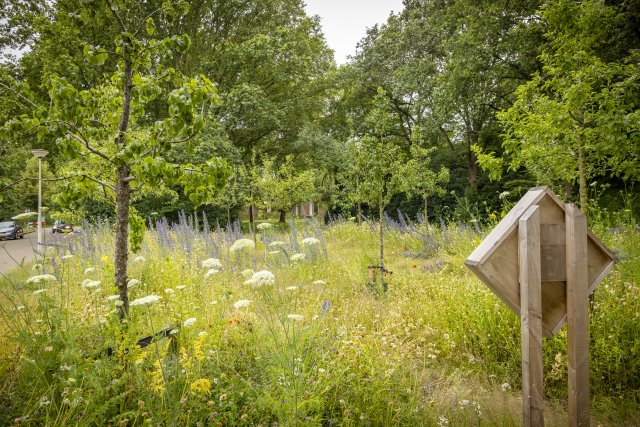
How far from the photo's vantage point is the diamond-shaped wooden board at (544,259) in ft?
5.92

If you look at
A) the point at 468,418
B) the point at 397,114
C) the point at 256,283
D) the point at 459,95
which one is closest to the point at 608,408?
the point at 468,418

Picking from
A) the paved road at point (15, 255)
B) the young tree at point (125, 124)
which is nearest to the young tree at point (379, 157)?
the young tree at point (125, 124)

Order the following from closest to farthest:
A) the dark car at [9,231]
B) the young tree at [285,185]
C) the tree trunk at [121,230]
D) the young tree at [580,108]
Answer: the tree trunk at [121,230] → the young tree at [580,108] → the young tree at [285,185] → the dark car at [9,231]

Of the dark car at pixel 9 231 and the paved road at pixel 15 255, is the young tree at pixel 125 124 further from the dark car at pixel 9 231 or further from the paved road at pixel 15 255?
the dark car at pixel 9 231

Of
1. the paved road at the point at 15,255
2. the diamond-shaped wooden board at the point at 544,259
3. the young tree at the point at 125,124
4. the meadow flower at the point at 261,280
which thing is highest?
the young tree at the point at 125,124

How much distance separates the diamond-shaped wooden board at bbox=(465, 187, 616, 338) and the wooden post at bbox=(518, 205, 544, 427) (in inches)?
2.0

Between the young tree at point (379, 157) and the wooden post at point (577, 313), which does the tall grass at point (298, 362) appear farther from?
the young tree at point (379, 157)

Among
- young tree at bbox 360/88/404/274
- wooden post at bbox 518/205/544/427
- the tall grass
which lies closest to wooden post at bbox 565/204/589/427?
wooden post at bbox 518/205/544/427

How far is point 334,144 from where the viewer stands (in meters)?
19.5

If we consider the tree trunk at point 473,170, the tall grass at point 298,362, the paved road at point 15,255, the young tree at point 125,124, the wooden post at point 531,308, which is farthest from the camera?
the tree trunk at point 473,170

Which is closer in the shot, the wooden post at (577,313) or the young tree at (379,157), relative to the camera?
the wooden post at (577,313)

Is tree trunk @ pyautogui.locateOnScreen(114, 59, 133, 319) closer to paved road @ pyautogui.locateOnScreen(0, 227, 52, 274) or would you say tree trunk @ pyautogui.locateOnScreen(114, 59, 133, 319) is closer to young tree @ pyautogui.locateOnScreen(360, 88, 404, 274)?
paved road @ pyautogui.locateOnScreen(0, 227, 52, 274)

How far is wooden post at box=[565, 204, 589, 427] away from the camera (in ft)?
6.03

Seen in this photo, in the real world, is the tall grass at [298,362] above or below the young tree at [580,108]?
below
